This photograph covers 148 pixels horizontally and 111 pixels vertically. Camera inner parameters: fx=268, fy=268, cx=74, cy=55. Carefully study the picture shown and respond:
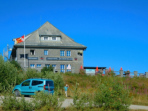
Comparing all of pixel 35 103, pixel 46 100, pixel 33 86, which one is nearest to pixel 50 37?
pixel 33 86

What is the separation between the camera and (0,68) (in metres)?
33.1

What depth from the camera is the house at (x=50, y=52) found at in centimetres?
5769

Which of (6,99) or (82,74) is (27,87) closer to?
(6,99)

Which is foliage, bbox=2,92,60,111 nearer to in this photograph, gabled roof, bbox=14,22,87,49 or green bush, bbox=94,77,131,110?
green bush, bbox=94,77,131,110

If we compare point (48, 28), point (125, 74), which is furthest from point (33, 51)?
point (125, 74)

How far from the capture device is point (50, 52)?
5925 cm

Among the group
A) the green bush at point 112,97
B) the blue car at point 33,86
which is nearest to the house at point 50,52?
the blue car at point 33,86

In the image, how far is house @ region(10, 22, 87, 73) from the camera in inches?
2271

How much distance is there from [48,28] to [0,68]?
31.3 meters

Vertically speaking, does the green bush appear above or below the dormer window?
below

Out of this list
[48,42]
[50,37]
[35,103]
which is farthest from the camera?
[50,37]

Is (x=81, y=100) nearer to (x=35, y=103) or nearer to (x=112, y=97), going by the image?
(x=112, y=97)

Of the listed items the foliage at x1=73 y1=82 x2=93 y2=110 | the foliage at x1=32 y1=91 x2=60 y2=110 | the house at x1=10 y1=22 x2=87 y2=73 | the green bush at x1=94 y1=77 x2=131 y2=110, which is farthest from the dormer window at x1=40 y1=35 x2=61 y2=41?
the foliage at x1=32 y1=91 x2=60 y2=110

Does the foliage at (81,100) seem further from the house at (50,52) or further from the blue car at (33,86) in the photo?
the house at (50,52)
